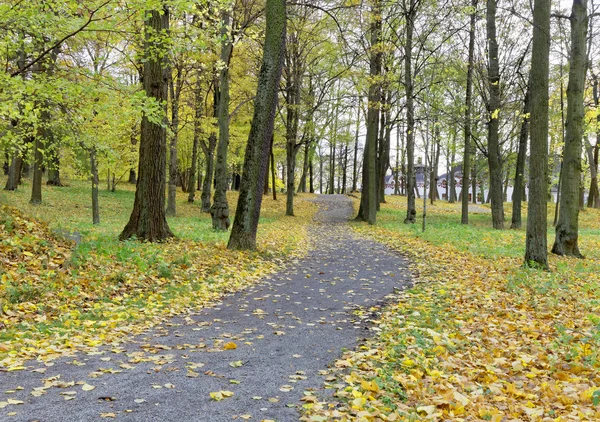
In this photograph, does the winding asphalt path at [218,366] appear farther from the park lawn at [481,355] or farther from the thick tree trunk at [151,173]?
the thick tree trunk at [151,173]

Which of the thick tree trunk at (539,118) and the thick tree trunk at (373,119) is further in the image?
the thick tree trunk at (373,119)

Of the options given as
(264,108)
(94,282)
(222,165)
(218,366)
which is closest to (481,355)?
(218,366)

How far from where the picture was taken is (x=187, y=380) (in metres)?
4.09

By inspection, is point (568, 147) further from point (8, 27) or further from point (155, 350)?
point (8, 27)

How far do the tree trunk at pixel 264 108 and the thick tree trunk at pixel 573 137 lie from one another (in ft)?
25.3

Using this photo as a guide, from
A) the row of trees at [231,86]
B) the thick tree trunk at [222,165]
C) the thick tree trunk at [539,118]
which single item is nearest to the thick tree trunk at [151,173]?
the row of trees at [231,86]

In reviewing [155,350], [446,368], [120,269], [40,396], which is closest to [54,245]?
→ [120,269]

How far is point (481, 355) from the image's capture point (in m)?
4.94

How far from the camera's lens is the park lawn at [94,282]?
5172 millimetres

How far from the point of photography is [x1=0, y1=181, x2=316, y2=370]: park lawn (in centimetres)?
517

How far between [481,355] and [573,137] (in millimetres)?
9357

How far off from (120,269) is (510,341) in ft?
20.5

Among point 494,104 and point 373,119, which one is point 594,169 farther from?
point 373,119

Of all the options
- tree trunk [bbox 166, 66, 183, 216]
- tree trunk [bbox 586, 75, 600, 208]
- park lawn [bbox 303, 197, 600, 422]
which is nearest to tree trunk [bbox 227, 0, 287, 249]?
park lawn [bbox 303, 197, 600, 422]
